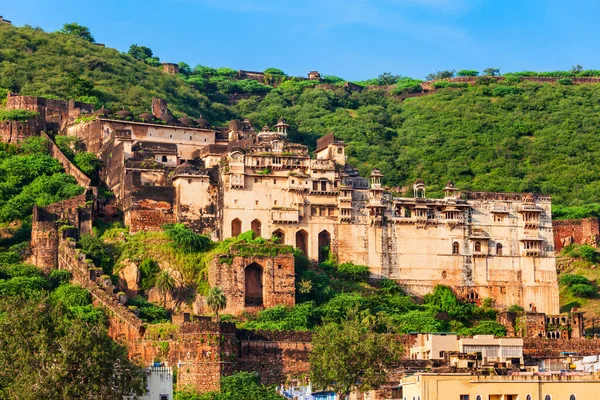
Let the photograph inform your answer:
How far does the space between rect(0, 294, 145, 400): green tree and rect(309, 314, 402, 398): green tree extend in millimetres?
8475

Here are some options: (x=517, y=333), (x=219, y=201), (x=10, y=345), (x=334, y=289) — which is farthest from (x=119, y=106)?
(x=10, y=345)

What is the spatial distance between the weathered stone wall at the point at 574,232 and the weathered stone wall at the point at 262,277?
22.9 m

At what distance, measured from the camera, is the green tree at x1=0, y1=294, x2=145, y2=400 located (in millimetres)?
45312

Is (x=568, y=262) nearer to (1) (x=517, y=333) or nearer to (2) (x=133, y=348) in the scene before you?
(1) (x=517, y=333)

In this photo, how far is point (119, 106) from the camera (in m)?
87.1

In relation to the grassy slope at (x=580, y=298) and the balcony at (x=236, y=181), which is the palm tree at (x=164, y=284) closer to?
the balcony at (x=236, y=181)

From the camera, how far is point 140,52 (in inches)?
4638

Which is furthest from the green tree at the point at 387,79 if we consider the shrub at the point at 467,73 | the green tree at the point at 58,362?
the green tree at the point at 58,362

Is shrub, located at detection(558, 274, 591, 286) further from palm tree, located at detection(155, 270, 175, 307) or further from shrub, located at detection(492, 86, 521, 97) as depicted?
shrub, located at detection(492, 86, 521, 97)

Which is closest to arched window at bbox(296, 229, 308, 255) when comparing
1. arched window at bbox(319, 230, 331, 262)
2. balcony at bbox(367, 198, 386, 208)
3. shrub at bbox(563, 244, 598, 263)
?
arched window at bbox(319, 230, 331, 262)

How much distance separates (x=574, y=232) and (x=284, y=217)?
71.6ft

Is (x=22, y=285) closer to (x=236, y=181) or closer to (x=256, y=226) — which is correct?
(x=236, y=181)

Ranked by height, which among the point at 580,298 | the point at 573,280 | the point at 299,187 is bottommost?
the point at 580,298

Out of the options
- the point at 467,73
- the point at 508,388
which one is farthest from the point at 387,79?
the point at 508,388
